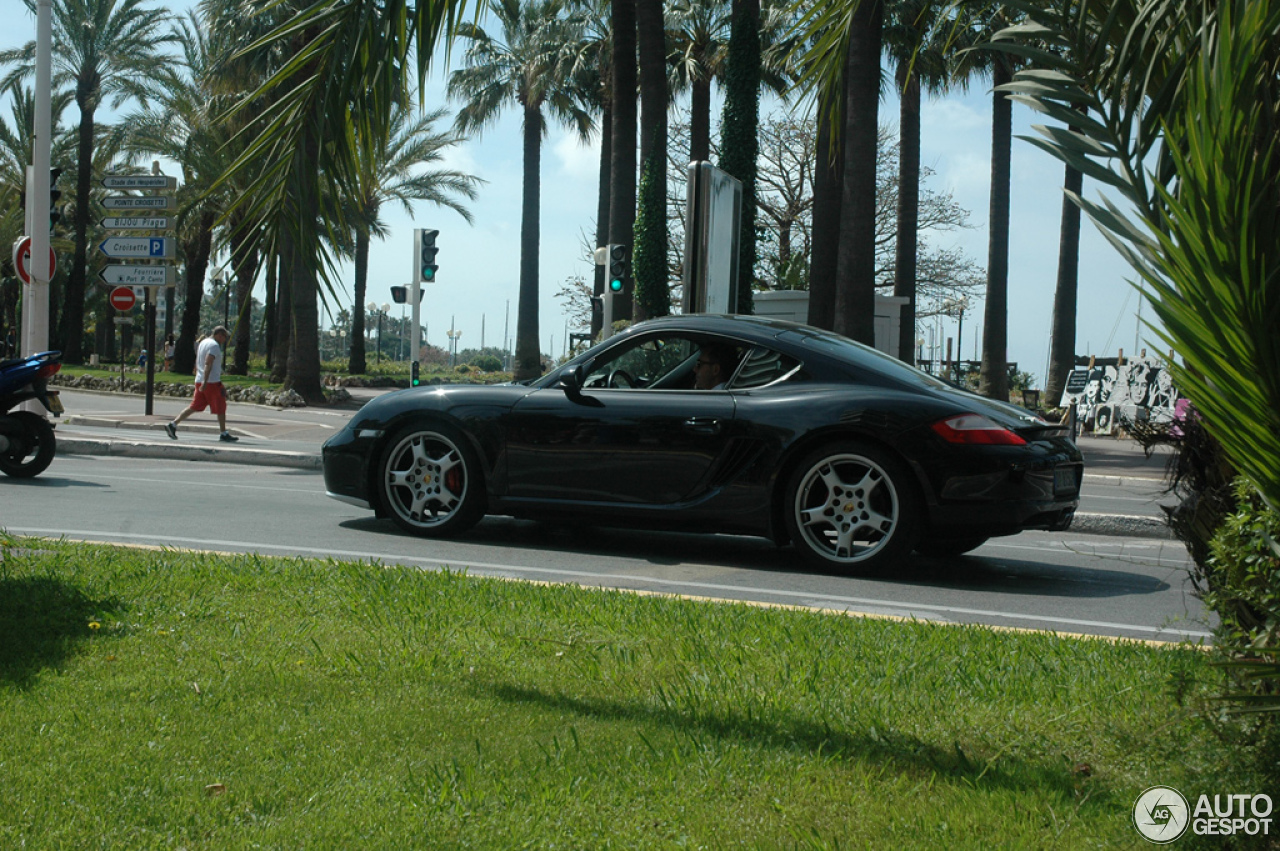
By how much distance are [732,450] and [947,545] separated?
4.53 feet

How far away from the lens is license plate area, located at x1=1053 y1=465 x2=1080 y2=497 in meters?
6.24

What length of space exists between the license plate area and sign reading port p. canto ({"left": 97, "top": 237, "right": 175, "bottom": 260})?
17311mm

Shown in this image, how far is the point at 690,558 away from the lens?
704 centimetres

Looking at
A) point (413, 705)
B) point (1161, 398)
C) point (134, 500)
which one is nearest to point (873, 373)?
point (413, 705)

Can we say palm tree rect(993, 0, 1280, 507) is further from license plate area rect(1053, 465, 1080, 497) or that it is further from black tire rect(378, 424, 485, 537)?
black tire rect(378, 424, 485, 537)

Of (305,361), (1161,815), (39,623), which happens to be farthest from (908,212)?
(1161,815)

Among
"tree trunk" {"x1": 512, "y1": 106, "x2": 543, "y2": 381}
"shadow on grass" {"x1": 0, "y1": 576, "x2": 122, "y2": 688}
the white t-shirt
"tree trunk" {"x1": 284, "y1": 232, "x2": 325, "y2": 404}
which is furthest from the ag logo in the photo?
"tree trunk" {"x1": 512, "y1": 106, "x2": 543, "y2": 381}

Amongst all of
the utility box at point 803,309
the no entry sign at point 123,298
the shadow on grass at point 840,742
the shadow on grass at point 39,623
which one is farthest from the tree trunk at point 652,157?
the shadow on grass at point 840,742

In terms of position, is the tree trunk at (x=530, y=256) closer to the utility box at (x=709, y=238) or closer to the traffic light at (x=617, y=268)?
the traffic light at (x=617, y=268)

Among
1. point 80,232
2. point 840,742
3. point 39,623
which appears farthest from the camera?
point 80,232

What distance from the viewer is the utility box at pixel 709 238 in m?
12.4

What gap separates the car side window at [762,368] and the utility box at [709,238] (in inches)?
196

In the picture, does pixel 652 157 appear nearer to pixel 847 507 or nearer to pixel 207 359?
pixel 207 359

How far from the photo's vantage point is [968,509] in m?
6.13
